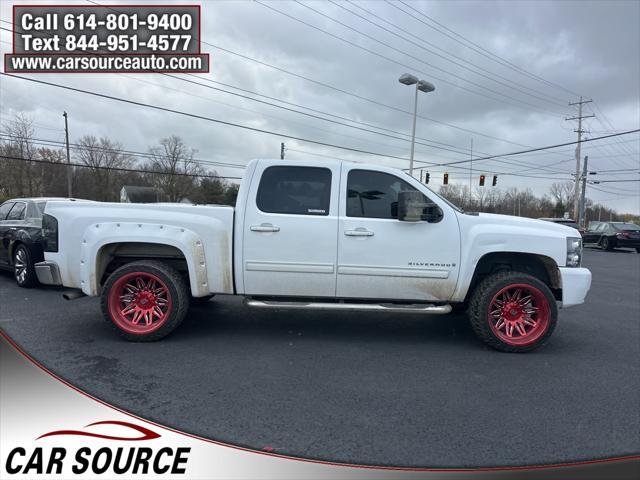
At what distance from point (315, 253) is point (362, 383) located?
4.85ft

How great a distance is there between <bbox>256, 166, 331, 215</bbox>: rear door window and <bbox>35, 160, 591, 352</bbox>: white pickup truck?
0.04 feet

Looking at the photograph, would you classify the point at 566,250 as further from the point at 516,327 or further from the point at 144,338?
the point at 144,338

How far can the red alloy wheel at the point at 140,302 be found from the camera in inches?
173

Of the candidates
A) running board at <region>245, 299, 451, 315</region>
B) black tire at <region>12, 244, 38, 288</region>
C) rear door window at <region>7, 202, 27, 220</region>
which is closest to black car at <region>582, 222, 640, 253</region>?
running board at <region>245, 299, 451, 315</region>

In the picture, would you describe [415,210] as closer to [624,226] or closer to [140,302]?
[140,302]

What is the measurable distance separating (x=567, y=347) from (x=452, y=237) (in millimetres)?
1982

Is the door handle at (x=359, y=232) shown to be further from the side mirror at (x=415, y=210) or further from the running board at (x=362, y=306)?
the running board at (x=362, y=306)

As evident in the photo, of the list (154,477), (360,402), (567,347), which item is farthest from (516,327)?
(154,477)

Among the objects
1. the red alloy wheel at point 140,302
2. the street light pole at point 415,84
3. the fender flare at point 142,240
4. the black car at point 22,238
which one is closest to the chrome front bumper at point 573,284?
the fender flare at point 142,240

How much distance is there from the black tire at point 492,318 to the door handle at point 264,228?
2.38 metres

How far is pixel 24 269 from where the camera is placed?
724 cm

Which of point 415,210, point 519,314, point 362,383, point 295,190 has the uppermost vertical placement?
point 295,190

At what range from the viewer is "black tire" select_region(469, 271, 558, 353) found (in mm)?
4391

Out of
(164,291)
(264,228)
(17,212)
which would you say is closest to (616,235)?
(264,228)
